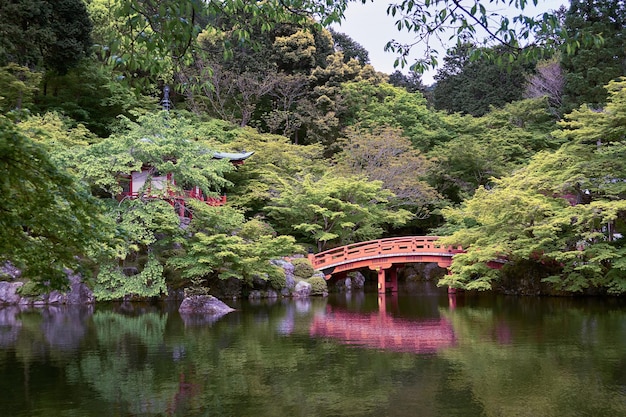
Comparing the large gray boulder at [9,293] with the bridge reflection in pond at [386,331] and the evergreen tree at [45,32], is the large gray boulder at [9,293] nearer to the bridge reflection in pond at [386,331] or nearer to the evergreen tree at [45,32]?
the evergreen tree at [45,32]

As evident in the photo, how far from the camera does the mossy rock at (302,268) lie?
19906 mm

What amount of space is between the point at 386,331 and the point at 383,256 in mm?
9231

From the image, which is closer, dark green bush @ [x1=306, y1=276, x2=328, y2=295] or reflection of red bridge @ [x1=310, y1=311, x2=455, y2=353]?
reflection of red bridge @ [x1=310, y1=311, x2=455, y2=353]

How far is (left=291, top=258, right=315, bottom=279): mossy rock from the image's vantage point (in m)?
19.9

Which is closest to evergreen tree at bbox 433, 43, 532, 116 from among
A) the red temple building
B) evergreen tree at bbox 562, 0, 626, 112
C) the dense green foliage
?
the dense green foliage

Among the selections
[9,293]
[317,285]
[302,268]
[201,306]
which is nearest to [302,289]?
[317,285]

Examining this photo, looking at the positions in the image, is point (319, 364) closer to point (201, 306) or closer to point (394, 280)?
point (201, 306)

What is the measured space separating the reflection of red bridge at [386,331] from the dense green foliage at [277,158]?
14.1 feet

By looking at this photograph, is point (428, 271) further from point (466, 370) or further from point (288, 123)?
point (466, 370)

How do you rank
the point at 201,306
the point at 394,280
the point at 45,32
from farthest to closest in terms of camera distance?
the point at 394,280
the point at 45,32
the point at 201,306

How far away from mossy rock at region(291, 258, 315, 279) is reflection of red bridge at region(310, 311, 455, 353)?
6.18m

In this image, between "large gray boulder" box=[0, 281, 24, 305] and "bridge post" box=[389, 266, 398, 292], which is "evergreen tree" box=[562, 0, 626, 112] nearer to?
"bridge post" box=[389, 266, 398, 292]

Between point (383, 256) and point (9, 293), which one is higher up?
point (383, 256)

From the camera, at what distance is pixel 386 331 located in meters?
10.8
